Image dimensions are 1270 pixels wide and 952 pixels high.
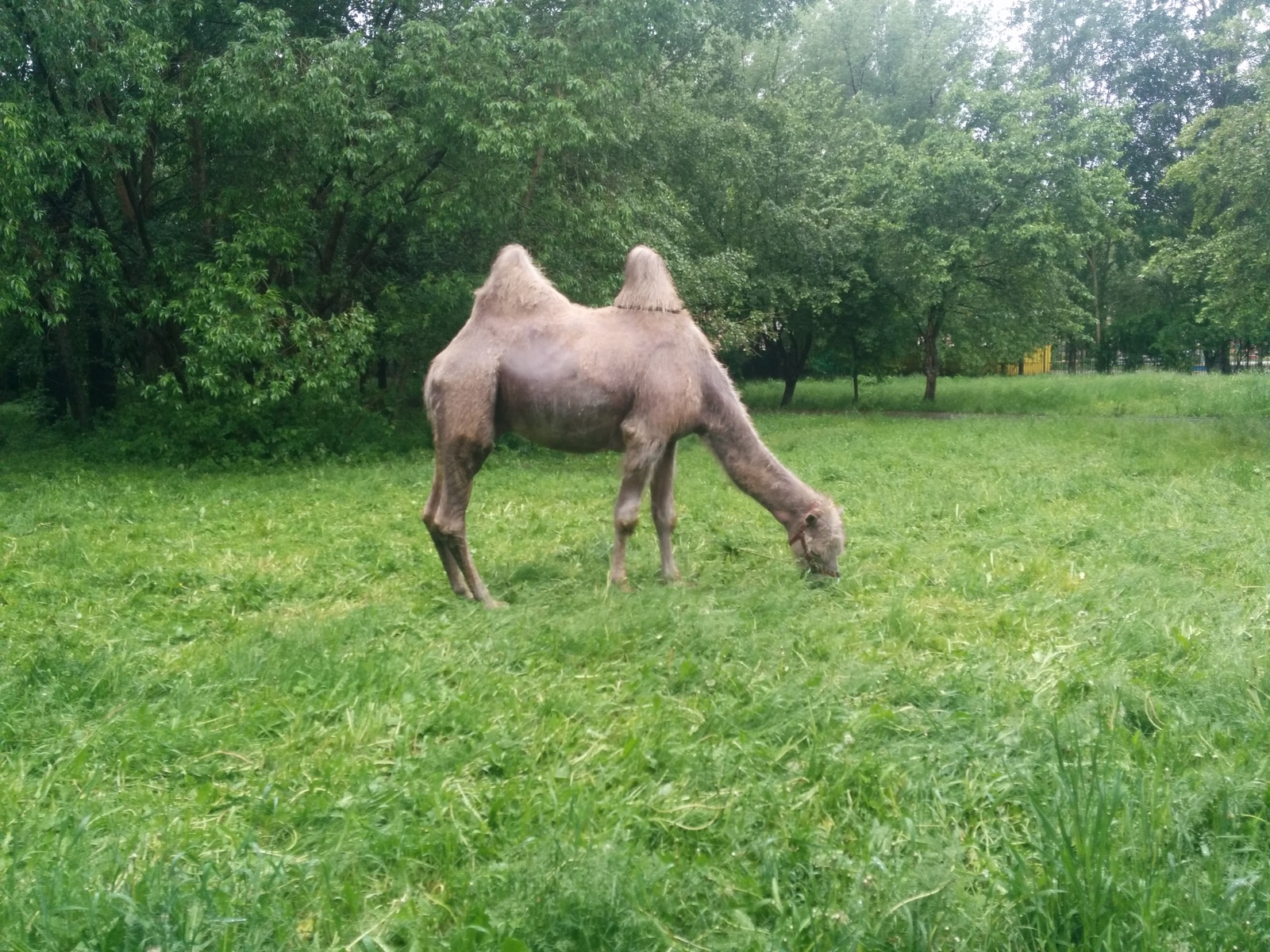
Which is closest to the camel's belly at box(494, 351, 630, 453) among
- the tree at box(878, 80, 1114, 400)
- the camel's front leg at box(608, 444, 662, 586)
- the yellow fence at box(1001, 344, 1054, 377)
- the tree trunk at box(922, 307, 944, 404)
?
the camel's front leg at box(608, 444, 662, 586)

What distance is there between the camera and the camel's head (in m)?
6.27

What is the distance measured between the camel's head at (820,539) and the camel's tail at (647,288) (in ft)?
5.61

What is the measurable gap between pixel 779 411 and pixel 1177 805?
71.9 ft

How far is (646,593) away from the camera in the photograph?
5.83 metres

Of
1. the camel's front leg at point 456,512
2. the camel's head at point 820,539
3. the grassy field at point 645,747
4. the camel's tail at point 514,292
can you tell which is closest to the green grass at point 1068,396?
the grassy field at point 645,747

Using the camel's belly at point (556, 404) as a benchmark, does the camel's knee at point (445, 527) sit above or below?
below

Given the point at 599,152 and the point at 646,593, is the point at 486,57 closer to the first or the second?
the point at 599,152

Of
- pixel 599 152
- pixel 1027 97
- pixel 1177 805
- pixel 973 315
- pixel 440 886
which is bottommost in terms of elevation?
pixel 440 886

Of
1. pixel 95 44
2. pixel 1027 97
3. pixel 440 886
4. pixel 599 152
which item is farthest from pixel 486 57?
pixel 1027 97

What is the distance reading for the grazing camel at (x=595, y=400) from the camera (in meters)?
6.09

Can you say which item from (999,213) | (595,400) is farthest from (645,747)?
(999,213)

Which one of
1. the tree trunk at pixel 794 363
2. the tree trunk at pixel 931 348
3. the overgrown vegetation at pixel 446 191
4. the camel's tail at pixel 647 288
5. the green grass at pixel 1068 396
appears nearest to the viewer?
the camel's tail at pixel 647 288

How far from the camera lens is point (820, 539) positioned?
628cm

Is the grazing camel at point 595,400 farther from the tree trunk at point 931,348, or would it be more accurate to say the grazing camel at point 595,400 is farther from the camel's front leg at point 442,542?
the tree trunk at point 931,348
